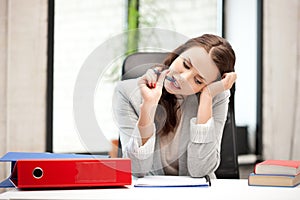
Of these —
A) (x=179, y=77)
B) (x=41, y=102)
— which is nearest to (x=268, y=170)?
(x=179, y=77)

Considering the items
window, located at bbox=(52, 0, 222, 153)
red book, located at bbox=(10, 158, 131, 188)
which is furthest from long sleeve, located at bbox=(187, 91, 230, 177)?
window, located at bbox=(52, 0, 222, 153)

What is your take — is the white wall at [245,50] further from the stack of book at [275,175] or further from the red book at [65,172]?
the red book at [65,172]

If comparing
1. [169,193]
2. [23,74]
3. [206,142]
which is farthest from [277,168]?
[23,74]

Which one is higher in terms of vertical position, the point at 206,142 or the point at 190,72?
the point at 190,72

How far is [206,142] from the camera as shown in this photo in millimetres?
1443

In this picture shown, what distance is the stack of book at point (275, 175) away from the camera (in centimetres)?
131

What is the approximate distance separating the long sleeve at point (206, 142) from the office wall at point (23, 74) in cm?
91

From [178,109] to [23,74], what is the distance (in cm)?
96

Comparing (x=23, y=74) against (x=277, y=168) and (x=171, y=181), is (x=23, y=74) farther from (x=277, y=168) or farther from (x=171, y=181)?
(x=277, y=168)

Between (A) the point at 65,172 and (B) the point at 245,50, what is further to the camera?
(B) the point at 245,50

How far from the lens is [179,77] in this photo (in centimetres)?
131

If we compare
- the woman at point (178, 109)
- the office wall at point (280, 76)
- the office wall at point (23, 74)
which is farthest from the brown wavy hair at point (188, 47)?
the office wall at point (280, 76)

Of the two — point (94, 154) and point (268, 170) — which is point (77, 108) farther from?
point (268, 170)

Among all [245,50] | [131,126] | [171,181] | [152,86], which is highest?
[245,50]
